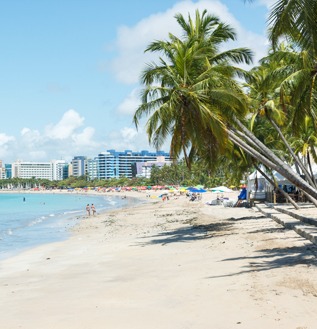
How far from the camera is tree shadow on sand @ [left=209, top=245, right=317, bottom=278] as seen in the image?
982 cm

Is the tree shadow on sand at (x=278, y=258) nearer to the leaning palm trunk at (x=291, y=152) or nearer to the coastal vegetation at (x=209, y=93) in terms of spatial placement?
the coastal vegetation at (x=209, y=93)

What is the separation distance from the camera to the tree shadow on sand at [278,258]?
982 centimetres

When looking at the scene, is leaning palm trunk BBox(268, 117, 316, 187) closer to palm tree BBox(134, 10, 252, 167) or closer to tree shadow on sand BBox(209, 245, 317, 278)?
palm tree BBox(134, 10, 252, 167)

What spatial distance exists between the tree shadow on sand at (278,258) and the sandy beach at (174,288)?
0.02 metres

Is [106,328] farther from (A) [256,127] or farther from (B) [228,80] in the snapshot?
(A) [256,127]

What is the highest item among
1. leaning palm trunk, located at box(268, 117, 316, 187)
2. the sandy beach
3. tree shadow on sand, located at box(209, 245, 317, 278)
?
leaning palm trunk, located at box(268, 117, 316, 187)

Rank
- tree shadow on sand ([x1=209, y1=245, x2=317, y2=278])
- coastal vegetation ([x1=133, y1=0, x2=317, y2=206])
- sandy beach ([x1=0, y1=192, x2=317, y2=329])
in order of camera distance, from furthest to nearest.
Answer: coastal vegetation ([x1=133, y1=0, x2=317, y2=206]) → tree shadow on sand ([x1=209, y1=245, x2=317, y2=278]) → sandy beach ([x1=0, y1=192, x2=317, y2=329])

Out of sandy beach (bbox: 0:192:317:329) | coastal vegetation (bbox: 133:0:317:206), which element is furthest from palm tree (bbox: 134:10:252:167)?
sandy beach (bbox: 0:192:317:329)

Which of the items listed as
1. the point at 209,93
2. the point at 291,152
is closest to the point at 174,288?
the point at 209,93

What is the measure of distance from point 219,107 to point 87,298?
8.72 m

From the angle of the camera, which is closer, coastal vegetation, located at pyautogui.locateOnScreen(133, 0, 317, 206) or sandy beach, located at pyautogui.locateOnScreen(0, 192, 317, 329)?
sandy beach, located at pyautogui.locateOnScreen(0, 192, 317, 329)

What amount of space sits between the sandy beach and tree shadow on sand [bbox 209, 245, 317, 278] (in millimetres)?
20

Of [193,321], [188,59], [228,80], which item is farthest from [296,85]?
[193,321]

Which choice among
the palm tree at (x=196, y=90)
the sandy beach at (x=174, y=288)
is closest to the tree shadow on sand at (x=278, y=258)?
the sandy beach at (x=174, y=288)
